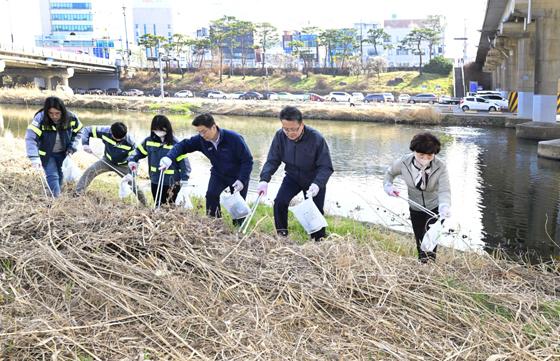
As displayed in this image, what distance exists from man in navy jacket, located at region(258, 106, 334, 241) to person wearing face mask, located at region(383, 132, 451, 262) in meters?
0.60

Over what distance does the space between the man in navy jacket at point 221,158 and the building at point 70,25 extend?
93541 millimetres

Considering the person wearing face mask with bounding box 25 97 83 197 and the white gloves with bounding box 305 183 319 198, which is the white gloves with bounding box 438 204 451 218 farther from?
the person wearing face mask with bounding box 25 97 83 197

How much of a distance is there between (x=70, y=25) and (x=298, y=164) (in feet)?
334

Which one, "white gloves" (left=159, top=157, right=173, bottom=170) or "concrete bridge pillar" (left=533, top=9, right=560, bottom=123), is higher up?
"concrete bridge pillar" (left=533, top=9, right=560, bottom=123)

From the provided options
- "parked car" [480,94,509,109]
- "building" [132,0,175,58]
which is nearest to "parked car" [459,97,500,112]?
"parked car" [480,94,509,109]

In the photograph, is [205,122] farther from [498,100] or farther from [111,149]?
[498,100]

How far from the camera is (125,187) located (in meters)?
5.86

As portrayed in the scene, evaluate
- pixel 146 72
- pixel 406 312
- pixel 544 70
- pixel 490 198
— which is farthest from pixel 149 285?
pixel 146 72

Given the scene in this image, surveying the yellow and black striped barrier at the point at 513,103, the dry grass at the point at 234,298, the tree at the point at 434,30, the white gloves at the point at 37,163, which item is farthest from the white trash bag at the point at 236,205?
the tree at the point at 434,30

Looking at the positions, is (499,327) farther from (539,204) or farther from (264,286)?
(539,204)

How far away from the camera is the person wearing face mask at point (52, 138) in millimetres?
5703

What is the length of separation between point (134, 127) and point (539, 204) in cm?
1748

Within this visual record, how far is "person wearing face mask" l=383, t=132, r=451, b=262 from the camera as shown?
4141 mm

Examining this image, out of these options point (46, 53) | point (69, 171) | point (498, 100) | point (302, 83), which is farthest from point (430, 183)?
point (302, 83)
